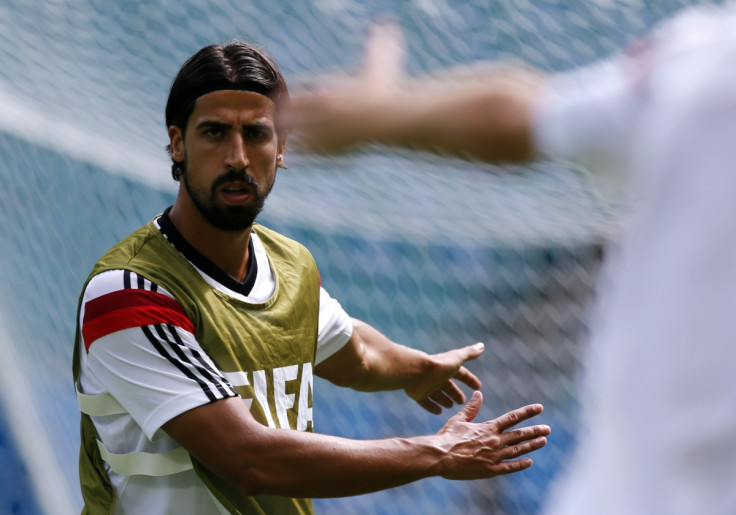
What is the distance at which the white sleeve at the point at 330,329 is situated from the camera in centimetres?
218

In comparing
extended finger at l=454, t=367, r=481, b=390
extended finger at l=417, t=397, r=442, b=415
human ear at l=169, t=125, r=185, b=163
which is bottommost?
extended finger at l=417, t=397, r=442, b=415

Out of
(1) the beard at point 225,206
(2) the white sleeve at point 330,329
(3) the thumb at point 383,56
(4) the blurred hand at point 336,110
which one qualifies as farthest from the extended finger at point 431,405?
(4) the blurred hand at point 336,110

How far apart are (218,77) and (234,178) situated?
198 millimetres

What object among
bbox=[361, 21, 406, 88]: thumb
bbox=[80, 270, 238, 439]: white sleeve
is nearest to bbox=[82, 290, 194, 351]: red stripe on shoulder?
bbox=[80, 270, 238, 439]: white sleeve

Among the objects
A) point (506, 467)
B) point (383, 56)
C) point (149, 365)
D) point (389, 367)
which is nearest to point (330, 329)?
point (389, 367)

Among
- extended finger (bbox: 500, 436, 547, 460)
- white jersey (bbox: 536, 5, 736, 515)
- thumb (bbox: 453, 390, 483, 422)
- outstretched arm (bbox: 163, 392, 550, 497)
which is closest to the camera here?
white jersey (bbox: 536, 5, 736, 515)

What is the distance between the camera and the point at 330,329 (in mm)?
2188

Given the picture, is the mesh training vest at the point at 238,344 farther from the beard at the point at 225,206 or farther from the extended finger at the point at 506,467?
the extended finger at the point at 506,467

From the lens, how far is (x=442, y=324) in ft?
10.5

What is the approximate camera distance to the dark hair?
1.92m

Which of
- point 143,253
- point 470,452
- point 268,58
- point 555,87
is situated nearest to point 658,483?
point 555,87

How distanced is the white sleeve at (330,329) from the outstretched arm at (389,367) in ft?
0.08

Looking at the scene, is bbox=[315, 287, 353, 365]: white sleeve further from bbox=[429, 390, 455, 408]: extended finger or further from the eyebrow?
the eyebrow

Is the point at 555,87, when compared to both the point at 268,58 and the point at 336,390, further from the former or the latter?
the point at 336,390
